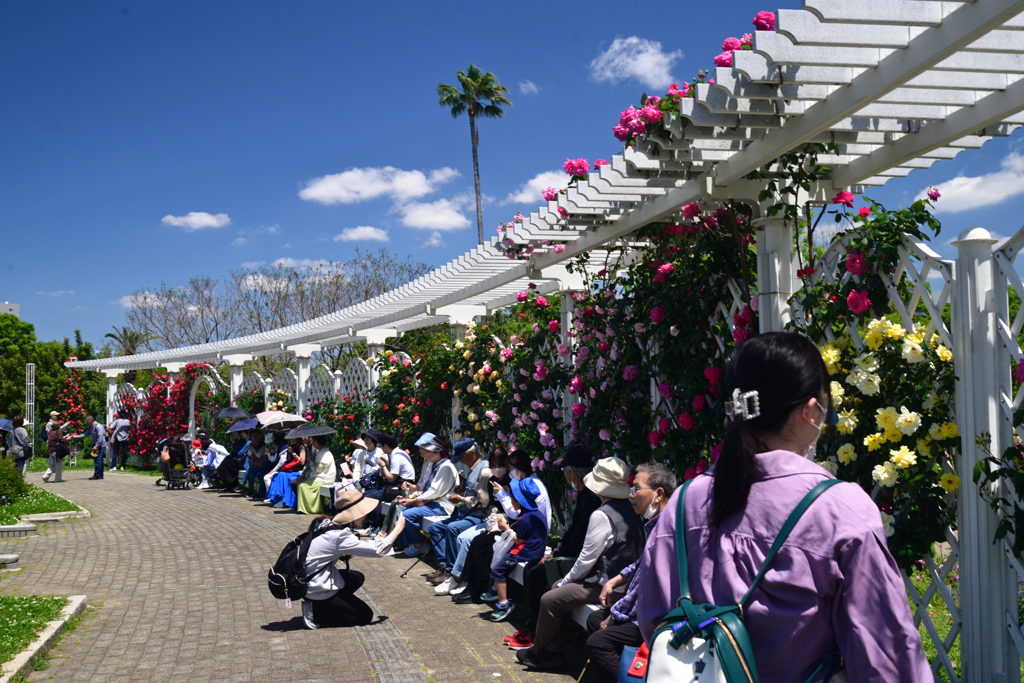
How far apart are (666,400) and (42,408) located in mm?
29307

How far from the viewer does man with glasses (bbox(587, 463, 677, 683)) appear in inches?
155

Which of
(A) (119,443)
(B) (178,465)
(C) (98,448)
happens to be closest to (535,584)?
(B) (178,465)

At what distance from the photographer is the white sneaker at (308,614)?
568cm

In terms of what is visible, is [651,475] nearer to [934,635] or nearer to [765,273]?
[765,273]

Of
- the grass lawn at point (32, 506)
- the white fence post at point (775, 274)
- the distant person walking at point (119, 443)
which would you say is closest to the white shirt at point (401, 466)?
the grass lawn at point (32, 506)

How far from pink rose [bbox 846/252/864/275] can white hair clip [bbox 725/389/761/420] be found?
7.32 ft

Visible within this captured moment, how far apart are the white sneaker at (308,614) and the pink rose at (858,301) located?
4352mm

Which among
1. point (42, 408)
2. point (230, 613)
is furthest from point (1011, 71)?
point (42, 408)

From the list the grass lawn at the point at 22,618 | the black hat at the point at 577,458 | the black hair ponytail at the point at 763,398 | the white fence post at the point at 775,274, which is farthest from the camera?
the black hat at the point at 577,458

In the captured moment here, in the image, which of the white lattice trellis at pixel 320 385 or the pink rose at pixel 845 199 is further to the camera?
the white lattice trellis at pixel 320 385

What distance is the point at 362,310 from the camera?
12.6 m

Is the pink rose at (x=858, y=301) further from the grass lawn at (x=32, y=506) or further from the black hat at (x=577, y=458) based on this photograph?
the grass lawn at (x=32, y=506)

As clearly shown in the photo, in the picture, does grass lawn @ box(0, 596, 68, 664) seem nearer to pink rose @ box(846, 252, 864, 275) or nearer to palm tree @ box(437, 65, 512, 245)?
pink rose @ box(846, 252, 864, 275)

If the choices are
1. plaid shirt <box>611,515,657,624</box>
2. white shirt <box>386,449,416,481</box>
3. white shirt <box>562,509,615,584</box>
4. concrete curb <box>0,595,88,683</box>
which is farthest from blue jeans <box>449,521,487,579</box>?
concrete curb <box>0,595,88,683</box>
